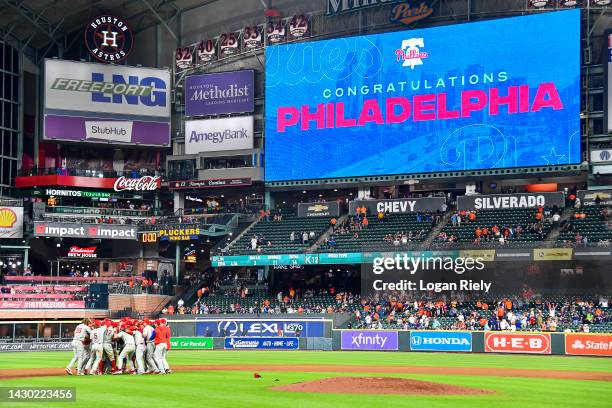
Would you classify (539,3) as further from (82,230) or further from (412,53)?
(82,230)

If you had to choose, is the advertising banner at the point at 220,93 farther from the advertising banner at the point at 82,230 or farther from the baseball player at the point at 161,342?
the baseball player at the point at 161,342

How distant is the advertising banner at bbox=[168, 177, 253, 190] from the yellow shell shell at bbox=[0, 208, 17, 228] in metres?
10.4

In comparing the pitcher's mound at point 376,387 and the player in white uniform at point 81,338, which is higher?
the player in white uniform at point 81,338

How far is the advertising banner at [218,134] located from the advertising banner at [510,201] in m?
15.7

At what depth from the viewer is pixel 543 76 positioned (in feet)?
172

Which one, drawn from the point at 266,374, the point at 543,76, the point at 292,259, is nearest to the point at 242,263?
the point at 292,259

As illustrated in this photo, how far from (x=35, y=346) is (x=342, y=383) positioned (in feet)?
95.4

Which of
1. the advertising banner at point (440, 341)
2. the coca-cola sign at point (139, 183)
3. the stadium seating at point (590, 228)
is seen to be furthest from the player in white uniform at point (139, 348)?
the coca-cola sign at point (139, 183)

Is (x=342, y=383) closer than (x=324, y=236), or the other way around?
(x=342, y=383)

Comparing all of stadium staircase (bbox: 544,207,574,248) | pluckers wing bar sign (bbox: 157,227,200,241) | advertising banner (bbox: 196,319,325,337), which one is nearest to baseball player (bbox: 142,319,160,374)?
advertising banner (bbox: 196,319,325,337)

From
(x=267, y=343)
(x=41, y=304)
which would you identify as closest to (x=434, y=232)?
(x=267, y=343)

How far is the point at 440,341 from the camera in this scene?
42.0 m

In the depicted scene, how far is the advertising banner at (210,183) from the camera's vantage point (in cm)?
6150

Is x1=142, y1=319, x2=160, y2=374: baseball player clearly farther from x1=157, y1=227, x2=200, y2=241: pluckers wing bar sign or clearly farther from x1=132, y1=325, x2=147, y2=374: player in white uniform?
x1=157, y1=227, x2=200, y2=241: pluckers wing bar sign
